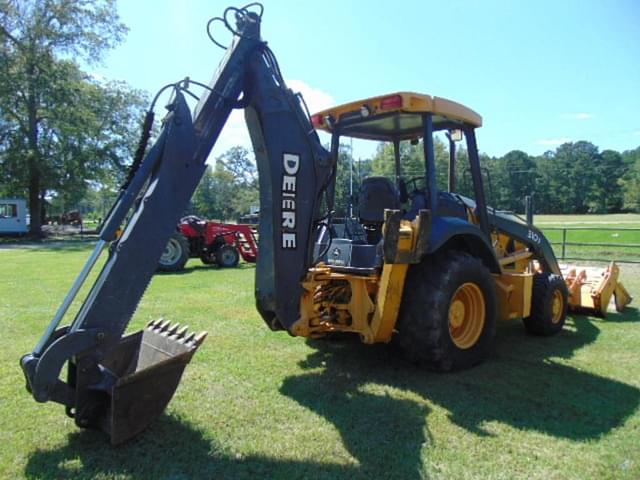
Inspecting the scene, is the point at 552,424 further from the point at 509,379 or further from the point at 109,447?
the point at 109,447

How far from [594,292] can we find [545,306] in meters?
1.51

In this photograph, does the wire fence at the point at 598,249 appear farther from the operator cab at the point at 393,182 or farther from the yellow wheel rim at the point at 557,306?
the operator cab at the point at 393,182

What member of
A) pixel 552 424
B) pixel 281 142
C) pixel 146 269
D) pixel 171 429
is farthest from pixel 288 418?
pixel 281 142

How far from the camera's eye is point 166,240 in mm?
3432

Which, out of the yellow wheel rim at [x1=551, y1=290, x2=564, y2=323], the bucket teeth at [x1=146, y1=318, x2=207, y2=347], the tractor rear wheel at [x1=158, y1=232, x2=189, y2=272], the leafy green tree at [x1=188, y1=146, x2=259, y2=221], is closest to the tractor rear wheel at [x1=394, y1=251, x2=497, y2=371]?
the yellow wheel rim at [x1=551, y1=290, x2=564, y2=323]

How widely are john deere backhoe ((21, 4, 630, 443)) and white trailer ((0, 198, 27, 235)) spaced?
103 ft

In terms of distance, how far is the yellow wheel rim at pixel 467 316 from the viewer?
15.9 ft

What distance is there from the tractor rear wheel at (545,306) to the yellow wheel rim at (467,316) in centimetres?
136

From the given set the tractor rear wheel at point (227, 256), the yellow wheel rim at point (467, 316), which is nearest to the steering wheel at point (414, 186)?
the yellow wheel rim at point (467, 316)

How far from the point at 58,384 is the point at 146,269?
2.70 feet

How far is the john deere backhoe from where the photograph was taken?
3.19 metres

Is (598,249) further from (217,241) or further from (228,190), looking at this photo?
(228,190)

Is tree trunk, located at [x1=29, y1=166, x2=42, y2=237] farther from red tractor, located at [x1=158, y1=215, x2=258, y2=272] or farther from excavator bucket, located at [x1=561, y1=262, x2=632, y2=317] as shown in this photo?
excavator bucket, located at [x1=561, y1=262, x2=632, y2=317]

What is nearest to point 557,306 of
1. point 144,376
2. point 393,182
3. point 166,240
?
point 393,182
